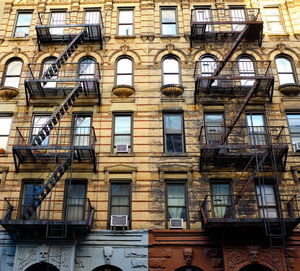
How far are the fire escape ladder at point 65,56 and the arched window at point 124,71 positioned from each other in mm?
2159

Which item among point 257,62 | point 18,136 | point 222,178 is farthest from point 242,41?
point 18,136

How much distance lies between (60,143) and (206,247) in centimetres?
743

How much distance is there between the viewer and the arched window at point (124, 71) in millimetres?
18203

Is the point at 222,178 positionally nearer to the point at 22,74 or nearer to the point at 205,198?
the point at 205,198

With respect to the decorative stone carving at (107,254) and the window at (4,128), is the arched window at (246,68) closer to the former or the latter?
the decorative stone carving at (107,254)

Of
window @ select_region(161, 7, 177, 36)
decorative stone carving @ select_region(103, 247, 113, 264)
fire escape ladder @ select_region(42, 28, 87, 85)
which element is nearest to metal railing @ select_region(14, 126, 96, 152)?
fire escape ladder @ select_region(42, 28, 87, 85)

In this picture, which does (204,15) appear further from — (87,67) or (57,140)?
(57,140)

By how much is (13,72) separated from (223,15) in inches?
435

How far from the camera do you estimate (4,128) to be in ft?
56.0

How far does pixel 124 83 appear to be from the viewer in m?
18.1

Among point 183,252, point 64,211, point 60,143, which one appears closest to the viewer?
point 183,252

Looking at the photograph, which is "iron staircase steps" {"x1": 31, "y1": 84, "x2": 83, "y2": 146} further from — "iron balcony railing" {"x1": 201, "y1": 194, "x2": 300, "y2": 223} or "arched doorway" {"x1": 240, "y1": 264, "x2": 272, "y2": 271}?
"arched doorway" {"x1": 240, "y1": 264, "x2": 272, "y2": 271}

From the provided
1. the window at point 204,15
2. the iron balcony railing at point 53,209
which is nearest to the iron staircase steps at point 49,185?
the iron balcony railing at point 53,209

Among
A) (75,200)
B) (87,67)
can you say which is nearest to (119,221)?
(75,200)
